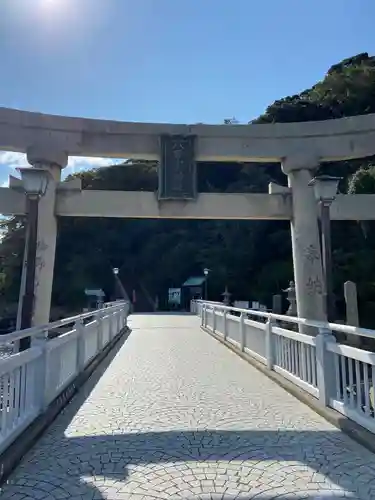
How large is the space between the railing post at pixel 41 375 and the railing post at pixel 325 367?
2912mm

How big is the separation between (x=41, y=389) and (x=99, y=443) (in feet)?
3.57

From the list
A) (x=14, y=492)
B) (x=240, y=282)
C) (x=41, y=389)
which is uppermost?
(x=240, y=282)

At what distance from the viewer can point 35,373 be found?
4371 millimetres

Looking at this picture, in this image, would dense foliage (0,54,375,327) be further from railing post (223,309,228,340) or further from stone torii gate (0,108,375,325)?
stone torii gate (0,108,375,325)

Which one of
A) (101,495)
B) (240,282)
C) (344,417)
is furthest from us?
(240,282)

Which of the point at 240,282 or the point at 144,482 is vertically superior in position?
the point at 240,282

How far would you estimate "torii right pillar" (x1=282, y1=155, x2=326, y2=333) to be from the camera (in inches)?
407

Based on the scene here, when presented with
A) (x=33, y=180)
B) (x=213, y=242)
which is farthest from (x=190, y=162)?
(x=213, y=242)

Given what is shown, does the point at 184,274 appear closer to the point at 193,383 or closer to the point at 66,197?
the point at 66,197

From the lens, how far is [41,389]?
175 inches

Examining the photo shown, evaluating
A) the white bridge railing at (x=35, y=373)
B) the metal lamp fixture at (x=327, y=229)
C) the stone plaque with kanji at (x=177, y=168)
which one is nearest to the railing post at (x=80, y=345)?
the white bridge railing at (x=35, y=373)

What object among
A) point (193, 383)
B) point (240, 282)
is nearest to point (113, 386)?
point (193, 383)

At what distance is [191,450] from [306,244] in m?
7.74

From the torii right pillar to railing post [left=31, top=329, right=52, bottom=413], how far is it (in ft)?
23.6
